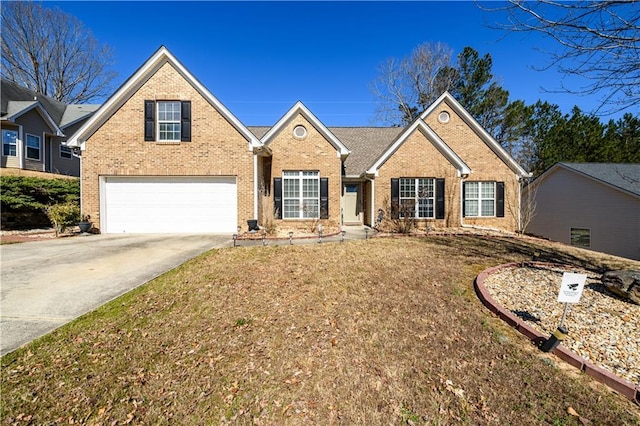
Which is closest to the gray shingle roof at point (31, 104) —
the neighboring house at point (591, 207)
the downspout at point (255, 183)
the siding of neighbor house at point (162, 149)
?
the siding of neighbor house at point (162, 149)

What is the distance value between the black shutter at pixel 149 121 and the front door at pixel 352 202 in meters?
10.3

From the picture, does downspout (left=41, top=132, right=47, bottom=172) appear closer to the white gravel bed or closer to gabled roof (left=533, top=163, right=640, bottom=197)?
the white gravel bed

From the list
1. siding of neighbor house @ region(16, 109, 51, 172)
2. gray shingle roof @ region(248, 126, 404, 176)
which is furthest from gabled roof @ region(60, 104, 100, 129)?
gray shingle roof @ region(248, 126, 404, 176)

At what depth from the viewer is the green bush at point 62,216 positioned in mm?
11656

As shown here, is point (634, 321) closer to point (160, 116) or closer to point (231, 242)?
point (231, 242)

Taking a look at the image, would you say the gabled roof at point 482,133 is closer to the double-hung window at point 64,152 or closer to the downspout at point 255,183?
the downspout at point 255,183

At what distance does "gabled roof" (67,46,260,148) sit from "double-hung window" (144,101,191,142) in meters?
0.85

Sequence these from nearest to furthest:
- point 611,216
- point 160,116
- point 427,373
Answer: point 427,373 → point 160,116 → point 611,216

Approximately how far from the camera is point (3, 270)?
6.94 metres

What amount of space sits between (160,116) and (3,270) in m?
7.90

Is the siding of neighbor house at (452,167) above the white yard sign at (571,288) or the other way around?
above

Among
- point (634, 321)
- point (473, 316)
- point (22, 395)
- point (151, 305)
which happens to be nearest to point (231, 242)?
point (151, 305)

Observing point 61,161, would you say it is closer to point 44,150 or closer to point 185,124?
point 44,150

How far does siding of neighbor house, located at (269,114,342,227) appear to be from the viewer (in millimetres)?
14258
